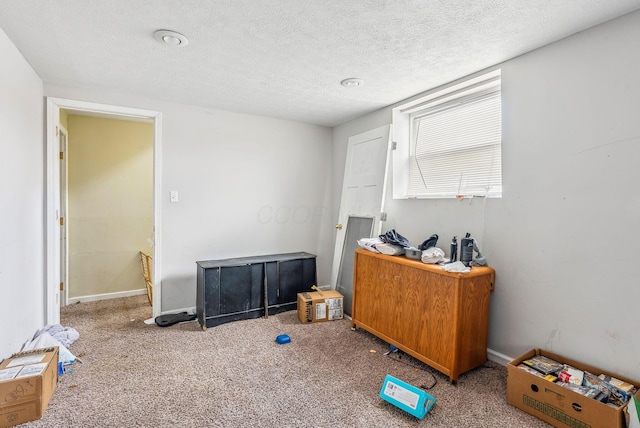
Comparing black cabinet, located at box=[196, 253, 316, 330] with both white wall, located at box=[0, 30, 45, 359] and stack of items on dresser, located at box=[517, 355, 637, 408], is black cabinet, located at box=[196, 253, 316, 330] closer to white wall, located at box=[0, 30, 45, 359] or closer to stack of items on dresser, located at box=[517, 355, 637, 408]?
white wall, located at box=[0, 30, 45, 359]

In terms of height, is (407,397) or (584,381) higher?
(584,381)

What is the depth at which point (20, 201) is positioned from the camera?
222cm

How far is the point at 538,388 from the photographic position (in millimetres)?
1726

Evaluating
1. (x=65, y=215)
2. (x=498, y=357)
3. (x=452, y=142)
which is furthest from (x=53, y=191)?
(x=498, y=357)

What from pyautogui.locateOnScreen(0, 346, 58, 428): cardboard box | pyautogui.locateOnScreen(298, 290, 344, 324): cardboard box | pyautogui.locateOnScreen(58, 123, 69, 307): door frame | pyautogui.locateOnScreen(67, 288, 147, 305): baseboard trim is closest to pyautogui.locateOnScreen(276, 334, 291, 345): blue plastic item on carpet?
pyautogui.locateOnScreen(298, 290, 344, 324): cardboard box

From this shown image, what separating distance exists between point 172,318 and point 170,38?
253 centimetres

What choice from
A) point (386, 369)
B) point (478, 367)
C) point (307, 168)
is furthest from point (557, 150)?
point (307, 168)

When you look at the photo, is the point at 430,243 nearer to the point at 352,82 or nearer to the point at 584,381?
the point at 584,381

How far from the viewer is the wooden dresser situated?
81.4 inches

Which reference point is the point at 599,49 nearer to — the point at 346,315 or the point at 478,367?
the point at 478,367

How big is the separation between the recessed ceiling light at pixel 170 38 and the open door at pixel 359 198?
2.03m

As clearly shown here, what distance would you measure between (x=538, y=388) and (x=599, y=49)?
1979 millimetres

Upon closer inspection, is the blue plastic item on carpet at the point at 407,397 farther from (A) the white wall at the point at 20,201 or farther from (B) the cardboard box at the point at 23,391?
(A) the white wall at the point at 20,201

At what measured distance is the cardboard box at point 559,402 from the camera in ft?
4.86
